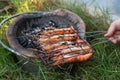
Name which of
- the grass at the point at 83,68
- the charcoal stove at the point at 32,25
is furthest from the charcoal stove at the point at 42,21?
the grass at the point at 83,68

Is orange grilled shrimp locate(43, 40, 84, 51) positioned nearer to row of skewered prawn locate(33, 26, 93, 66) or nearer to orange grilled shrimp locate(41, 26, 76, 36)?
row of skewered prawn locate(33, 26, 93, 66)

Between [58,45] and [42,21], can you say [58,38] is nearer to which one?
[58,45]

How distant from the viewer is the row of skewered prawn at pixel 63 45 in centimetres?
215

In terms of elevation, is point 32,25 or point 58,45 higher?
point 32,25

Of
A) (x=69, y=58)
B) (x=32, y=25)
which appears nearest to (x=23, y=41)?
(x=32, y=25)

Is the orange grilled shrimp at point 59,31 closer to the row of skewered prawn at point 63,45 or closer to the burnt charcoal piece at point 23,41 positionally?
the row of skewered prawn at point 63,45

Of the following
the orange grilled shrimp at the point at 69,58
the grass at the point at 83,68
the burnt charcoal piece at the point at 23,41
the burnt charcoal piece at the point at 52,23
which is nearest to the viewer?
the orange grilled shrimp at the point at 69,58

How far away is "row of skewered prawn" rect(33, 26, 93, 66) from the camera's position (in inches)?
84.6

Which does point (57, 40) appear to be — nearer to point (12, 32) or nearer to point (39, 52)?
point (39, 52)

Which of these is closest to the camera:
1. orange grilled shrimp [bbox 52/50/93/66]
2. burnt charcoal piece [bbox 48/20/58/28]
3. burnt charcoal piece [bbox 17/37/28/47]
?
orange grilled shrimp [bbox 52/50/93/66]

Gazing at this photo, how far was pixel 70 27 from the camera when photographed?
248 cm

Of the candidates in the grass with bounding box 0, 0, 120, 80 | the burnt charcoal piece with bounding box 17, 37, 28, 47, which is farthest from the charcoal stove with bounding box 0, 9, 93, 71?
the grass with bounding box 0, 0, 120, 80

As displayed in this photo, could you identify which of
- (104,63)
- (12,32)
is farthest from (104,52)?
(12,32)

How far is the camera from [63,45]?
2.28 m
